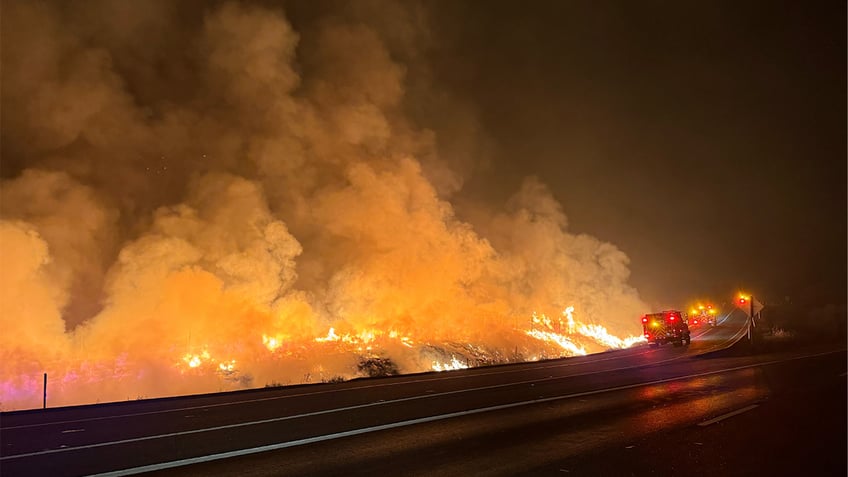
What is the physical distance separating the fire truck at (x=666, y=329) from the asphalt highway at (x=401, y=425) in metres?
14.3

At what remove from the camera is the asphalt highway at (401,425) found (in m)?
7.31

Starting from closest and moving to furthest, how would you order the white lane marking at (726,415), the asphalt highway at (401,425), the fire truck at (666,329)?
the asphalt highway at (401,425), the white lane marking at (726,415), the fire truck at (666,329)

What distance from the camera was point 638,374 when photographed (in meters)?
17.0

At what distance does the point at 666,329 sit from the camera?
31.4 m

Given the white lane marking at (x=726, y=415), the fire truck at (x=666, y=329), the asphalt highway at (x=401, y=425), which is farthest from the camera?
the fire truck at (x=666, y=329)

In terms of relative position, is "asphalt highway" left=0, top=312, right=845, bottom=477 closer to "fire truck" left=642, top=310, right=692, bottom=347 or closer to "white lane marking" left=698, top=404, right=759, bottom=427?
"white lane marking" left=698, top=404, right=759, bottom=427

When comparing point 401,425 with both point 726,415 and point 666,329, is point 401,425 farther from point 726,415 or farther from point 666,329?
point 666,329

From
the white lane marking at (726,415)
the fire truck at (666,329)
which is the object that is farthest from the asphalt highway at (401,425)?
A: the fire truck at (666,329)

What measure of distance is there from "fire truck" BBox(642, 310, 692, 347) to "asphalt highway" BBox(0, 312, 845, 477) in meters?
14.3

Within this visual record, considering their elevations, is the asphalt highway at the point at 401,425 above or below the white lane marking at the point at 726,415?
above

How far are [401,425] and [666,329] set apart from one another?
2589 cm

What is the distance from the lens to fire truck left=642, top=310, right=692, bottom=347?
31.3 metres

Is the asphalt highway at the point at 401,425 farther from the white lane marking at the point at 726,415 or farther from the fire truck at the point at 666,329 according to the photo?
the fire truck at the point at 666,329

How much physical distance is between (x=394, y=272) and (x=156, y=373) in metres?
12.3
